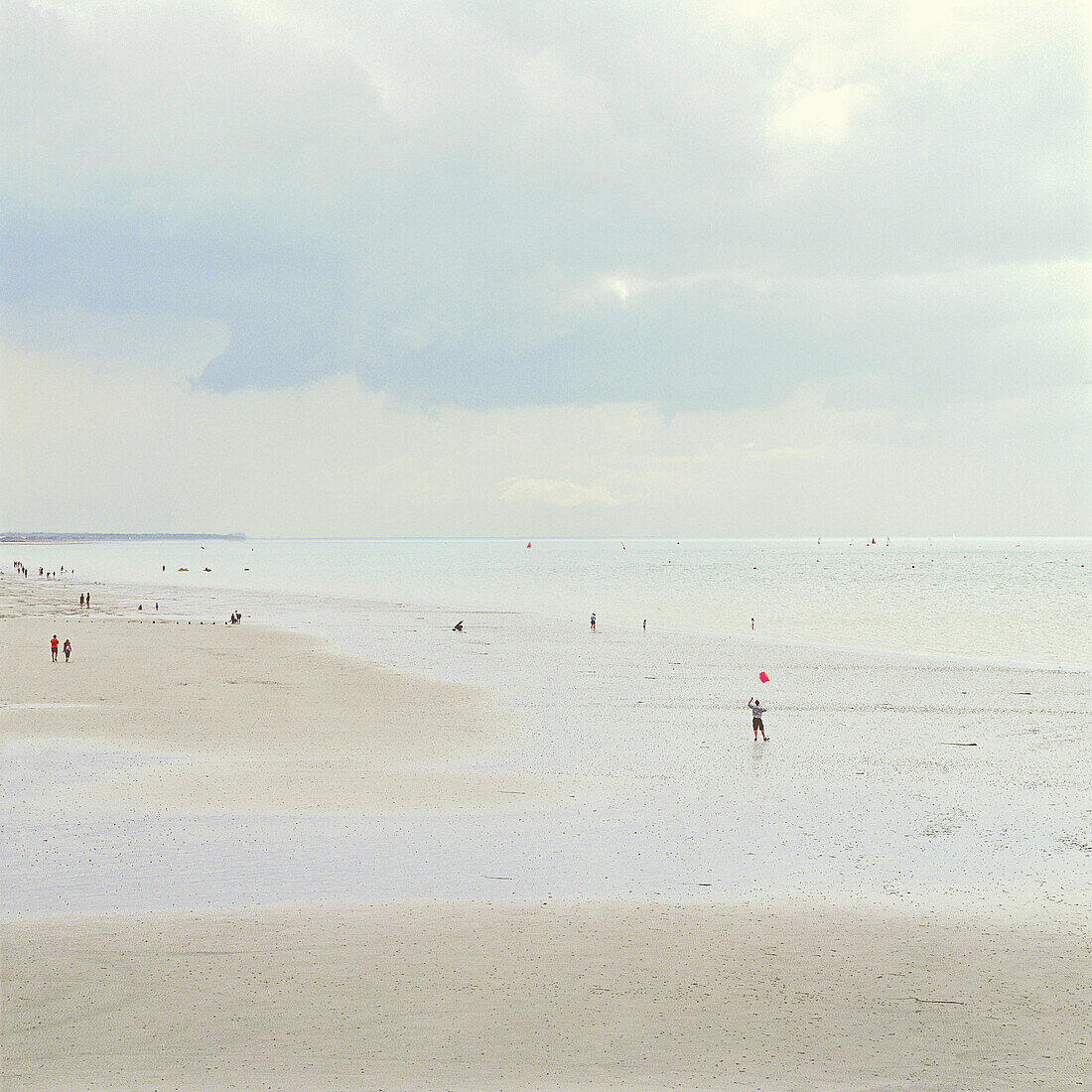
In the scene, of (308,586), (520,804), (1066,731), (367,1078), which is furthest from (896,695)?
(308,586)

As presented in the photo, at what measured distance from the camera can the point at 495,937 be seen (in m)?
14.1

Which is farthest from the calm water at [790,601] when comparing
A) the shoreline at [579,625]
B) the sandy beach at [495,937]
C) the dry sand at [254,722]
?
the sandy beach at [495,937]

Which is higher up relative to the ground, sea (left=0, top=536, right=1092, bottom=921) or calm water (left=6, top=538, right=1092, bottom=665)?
calm water (left=6, top=538, right=1092, bottom=665)

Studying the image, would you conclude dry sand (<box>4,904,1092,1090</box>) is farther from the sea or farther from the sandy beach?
the sea

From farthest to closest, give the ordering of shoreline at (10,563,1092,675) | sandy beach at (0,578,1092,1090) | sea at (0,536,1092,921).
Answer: shoreline at (10,563,1092,675) → sea at (0,536,1092,921) → sandy beach at (0,578,1092,1090)

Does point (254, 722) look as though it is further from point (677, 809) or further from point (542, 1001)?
point (542, 1001)

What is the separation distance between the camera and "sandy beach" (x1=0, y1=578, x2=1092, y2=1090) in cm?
1091

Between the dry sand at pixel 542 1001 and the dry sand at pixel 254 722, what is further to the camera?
the dry sand at pixel 254 722

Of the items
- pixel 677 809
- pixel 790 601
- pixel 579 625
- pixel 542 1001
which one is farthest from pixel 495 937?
pixel 790 601

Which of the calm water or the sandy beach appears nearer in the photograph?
the sandy beach

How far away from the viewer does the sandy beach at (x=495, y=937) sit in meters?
10.9

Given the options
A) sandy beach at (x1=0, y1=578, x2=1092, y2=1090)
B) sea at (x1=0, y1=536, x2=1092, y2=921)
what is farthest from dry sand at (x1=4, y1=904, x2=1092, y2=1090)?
sea at (x1=0, y1=536, x2=1092, y2=921)

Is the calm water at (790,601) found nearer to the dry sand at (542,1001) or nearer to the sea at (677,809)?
the sea at (677,809)

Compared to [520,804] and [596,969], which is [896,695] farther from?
[596,969]
